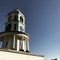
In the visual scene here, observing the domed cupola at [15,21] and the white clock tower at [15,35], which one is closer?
the white clock tower at [15,35]

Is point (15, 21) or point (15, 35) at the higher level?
point (15, 21)

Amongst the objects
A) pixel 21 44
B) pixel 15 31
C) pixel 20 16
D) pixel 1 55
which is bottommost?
pixel 1 55

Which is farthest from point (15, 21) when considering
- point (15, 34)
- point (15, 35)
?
point (15, 35)

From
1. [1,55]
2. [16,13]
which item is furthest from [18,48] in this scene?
[1,55]

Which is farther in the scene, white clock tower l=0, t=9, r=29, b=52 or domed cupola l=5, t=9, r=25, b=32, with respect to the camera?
domed cupola l=5, t=9, r=25, b=32

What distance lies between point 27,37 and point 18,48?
3.15 m

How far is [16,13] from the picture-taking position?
4144cm

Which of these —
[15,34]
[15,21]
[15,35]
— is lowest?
[15,35]

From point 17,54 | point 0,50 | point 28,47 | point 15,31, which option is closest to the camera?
point 0,50

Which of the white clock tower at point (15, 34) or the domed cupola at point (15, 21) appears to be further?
the domed cupola at point (15, 21)

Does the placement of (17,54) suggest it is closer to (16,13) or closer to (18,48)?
(18,48)

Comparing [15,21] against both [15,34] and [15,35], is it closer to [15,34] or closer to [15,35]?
[15,34]

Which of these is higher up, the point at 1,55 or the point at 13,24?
the point at 13,24

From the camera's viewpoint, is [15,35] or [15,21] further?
[15,21]
